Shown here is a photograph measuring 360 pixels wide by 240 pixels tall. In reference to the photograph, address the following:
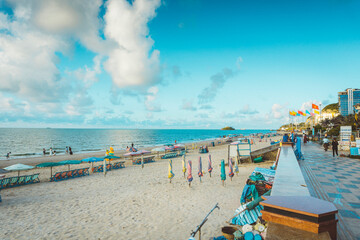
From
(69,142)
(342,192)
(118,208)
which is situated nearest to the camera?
(342,192)

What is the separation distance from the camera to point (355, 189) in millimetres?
6703

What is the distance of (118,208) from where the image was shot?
9.06m

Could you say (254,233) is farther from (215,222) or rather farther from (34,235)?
(34,235)

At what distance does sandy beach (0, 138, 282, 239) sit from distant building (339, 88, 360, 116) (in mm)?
122018

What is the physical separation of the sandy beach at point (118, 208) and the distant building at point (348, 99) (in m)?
122

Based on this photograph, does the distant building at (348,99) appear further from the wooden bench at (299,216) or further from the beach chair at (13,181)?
the beach chair at (13,181)

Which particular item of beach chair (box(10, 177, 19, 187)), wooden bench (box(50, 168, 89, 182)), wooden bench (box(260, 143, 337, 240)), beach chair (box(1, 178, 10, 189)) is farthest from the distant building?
beach chair (box(1, 178, 10, 189))

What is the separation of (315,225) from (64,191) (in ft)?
47.0

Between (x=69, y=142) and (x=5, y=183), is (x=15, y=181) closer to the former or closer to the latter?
(x=5, y=183)

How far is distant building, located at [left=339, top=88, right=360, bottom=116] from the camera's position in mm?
100875

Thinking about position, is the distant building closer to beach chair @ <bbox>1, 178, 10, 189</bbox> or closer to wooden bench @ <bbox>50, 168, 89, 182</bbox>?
wooden bench @ <bbox>50, 168, 89, 182</bbox>

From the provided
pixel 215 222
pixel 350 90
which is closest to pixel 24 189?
pixel 215 222

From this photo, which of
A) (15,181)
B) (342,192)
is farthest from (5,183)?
(342,192)

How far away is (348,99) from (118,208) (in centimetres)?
13824
